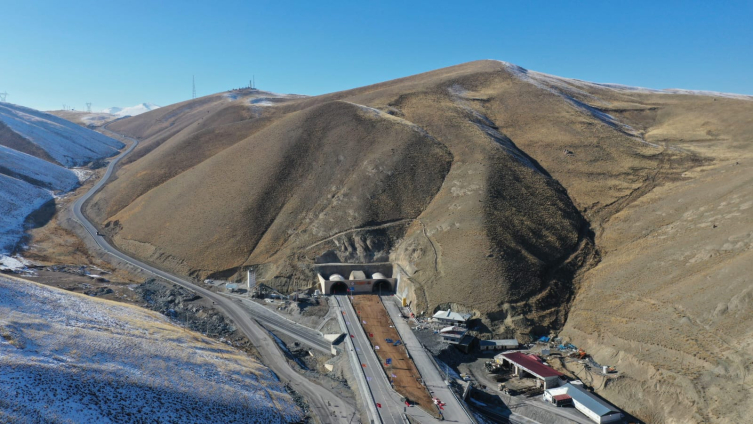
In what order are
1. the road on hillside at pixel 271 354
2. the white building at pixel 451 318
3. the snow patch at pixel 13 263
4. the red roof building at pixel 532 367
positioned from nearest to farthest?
the road on hillside at pixel 271 354
the red roof building at pixel 532 367
the white building at pixel 451 318
the snow patch at pixel 13 263

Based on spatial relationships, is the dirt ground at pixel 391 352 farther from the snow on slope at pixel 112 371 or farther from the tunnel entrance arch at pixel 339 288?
the snow on slope at pixel 112 371

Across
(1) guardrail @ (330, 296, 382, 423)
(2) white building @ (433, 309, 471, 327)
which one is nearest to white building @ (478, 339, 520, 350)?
(2) white building @ (433, 309, 471, 327)

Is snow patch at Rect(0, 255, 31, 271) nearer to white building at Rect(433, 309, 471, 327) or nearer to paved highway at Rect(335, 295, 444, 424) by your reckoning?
paved highway at Rect(335, 295, 444, 424)

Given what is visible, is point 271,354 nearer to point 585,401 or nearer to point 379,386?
point 379,386

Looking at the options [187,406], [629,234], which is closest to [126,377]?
[187,406]

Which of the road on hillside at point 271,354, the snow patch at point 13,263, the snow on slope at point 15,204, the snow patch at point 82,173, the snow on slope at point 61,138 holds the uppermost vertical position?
the snow on slope at point 61,138

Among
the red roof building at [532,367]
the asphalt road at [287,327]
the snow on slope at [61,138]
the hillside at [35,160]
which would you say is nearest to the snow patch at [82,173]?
the hillside at [35,160]

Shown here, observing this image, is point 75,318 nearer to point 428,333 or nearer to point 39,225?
point 428,333
